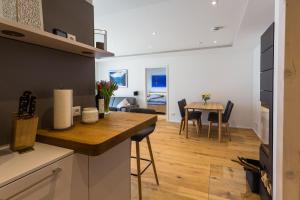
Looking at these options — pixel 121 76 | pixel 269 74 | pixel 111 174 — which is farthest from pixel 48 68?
pixel 121 76

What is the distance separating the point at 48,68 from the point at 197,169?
7.73 ft

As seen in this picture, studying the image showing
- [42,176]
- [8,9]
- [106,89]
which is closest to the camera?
[42,176]

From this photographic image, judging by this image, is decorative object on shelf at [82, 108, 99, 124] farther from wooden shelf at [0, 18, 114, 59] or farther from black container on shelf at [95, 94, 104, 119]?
wooden shelf at [0, 18, 114, 59]

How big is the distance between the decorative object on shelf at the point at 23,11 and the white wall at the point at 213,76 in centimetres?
483

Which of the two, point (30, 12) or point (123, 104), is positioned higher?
point (30, 12)

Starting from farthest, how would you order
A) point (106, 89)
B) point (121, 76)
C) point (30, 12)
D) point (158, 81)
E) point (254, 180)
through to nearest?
point (158, 81) → point (121, 76) → point (254, 180) → point (106, 89) → point (30, 12)

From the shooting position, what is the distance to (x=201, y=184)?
214 centimetres

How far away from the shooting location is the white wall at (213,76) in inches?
188

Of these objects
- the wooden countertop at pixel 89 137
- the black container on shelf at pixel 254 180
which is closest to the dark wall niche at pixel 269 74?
the black container on shelf at pixel 254 180

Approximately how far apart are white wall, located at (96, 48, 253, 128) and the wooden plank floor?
1227 millimetres

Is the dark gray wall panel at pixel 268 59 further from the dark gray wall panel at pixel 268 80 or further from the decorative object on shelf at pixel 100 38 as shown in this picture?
the decorative object on shelf at pixel 100 38

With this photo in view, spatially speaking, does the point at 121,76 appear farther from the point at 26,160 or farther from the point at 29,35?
the point at 26,160

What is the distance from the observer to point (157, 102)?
7.27m

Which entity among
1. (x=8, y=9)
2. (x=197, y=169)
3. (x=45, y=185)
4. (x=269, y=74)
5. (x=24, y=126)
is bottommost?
(x=197, y=169)
